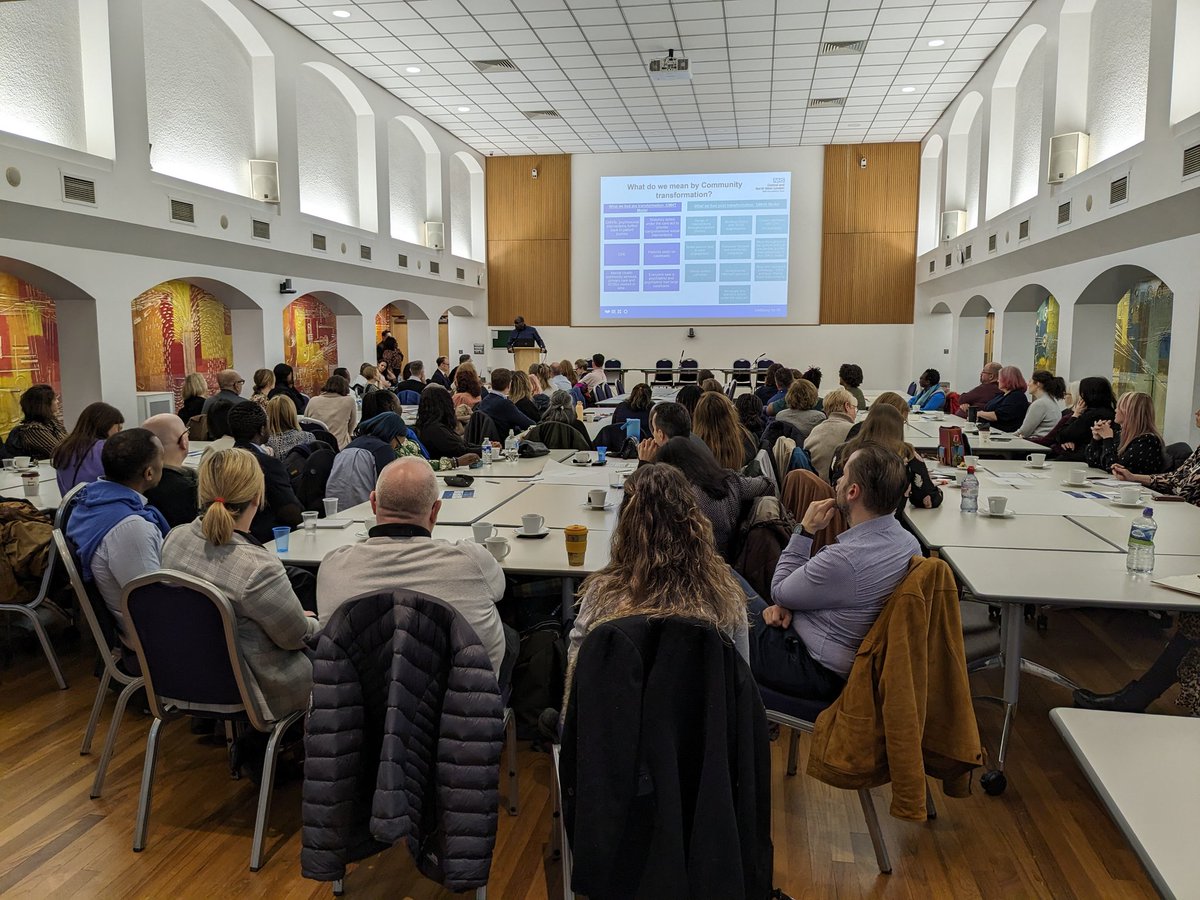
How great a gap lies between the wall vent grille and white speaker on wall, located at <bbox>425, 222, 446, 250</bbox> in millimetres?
7557

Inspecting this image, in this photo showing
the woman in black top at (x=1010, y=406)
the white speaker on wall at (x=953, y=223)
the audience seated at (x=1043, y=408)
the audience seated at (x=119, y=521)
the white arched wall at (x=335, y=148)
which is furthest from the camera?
the white speaker on wall at (x=953, y=223)

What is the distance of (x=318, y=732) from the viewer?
82.1 inches

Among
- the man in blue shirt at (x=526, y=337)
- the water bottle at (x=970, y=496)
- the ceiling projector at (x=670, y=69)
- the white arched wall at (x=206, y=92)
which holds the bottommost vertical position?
the water bottle at (x=970, y=496)

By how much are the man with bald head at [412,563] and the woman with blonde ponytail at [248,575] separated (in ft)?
1.05

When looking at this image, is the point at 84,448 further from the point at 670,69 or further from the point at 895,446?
the point at 670,69

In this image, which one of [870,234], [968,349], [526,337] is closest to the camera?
[968,349]

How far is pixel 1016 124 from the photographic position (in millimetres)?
10867

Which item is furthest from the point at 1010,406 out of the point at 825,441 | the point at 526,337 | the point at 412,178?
the point at 412,178

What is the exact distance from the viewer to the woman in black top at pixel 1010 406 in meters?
8.41

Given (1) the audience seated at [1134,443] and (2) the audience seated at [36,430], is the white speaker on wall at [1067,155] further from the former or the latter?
(2) the audience seated at [36,430]

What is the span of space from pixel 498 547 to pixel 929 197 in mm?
14614

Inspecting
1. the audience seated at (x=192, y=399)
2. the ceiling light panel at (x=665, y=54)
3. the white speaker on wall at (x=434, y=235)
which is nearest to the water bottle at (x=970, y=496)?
the audience seated at (x=192, y=399)

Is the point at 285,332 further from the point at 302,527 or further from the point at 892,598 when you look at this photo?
the point at 892,598

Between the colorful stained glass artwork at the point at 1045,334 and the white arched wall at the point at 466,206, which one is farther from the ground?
the white arched wall at the point at 466,206
